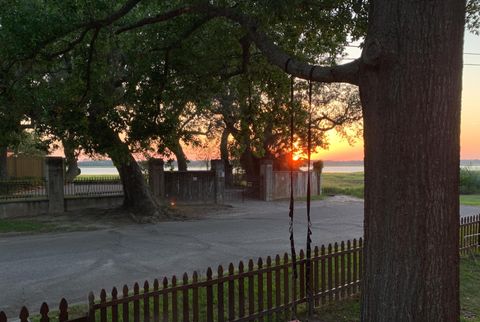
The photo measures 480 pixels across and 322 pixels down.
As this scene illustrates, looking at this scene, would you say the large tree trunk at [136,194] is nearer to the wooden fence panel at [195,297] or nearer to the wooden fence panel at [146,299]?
the wooden fence panel at [195,297]

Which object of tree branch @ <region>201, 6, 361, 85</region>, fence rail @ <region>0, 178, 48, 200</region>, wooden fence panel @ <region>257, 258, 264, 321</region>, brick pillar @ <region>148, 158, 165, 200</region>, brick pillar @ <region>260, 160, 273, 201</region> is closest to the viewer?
tree branch @ <region>201, 6, 361, 85</region>

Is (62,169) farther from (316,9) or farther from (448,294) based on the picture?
(448,294)

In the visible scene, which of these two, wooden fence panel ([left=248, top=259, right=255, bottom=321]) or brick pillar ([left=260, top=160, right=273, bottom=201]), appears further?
brick pillar ([left=260, top=160, right=273, bottom=201])

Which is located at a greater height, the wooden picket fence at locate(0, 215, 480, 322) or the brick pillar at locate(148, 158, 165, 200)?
the brick pillar at locate(148, 158, 165, 200)

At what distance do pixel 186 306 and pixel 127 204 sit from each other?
14305 millimetres

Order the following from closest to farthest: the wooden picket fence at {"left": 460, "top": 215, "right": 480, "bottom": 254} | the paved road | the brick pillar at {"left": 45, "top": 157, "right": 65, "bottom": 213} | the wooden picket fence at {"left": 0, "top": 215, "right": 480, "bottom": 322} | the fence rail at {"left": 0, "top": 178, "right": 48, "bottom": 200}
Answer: the wooden picket fence at {"left": 0, "top": 215, "right": 480, "bottom": 322}
the paved road
the wooden picket fence at {"left": 460, "top": 215, "right": 480, "bottom": 254}
the fence rail at {"left": 0, "top": 178, "right": 48, "bottom": 200}
the brick pillar at {"left": 45, "top": 157, "right": 65, "bottom": 213}

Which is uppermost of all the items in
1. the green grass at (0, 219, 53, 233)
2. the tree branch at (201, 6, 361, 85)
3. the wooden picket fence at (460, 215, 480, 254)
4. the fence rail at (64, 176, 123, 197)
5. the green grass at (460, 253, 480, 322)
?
the tree branch at (201, 6, 361, 85)

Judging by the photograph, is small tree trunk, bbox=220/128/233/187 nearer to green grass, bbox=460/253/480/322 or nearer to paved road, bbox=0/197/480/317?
paved road, bbox=0/197/480/317

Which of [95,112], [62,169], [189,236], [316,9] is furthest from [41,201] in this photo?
[316,9]

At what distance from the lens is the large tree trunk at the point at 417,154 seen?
3.07 metres

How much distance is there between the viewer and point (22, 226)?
15.7 meters

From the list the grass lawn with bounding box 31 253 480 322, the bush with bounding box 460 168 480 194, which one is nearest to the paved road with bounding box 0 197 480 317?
the grass lawn with bounding box 31 253 480 322

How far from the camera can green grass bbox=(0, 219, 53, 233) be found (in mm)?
15086

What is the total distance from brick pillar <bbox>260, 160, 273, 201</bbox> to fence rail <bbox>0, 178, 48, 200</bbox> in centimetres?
1238
